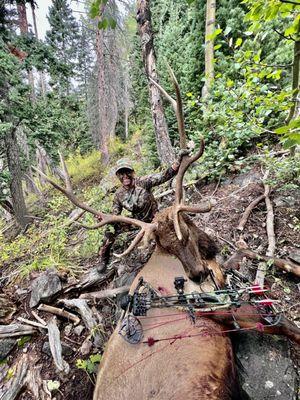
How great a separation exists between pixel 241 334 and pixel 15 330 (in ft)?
9.27

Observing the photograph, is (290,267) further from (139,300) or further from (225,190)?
(225,190)

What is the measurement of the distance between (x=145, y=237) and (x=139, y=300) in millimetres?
600

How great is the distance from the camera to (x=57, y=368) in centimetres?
316

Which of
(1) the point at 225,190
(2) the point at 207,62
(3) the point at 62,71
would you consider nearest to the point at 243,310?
(1) the point at 225,190

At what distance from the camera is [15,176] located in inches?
340

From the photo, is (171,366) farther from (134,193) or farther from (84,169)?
(84,169)

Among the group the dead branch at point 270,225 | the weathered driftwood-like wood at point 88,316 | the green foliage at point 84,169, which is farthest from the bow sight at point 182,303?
the green foliage at point 84,169

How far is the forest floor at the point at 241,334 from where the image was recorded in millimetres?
2439

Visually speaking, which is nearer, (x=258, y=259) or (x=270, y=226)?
(x=258, y=259)

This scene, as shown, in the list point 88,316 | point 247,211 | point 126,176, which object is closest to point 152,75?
point 126,176

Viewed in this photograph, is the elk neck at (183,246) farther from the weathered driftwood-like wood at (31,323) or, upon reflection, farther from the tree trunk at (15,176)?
the tree trunk at (15,176)

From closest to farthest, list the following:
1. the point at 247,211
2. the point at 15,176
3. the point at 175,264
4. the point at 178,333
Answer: the point at 178,333 < the point at 175,264 < the point at 247,211 < the point at 15,176

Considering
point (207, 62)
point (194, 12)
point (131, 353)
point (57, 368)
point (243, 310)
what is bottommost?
point (57, 368)

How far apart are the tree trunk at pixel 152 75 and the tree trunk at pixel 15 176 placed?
4.45m
